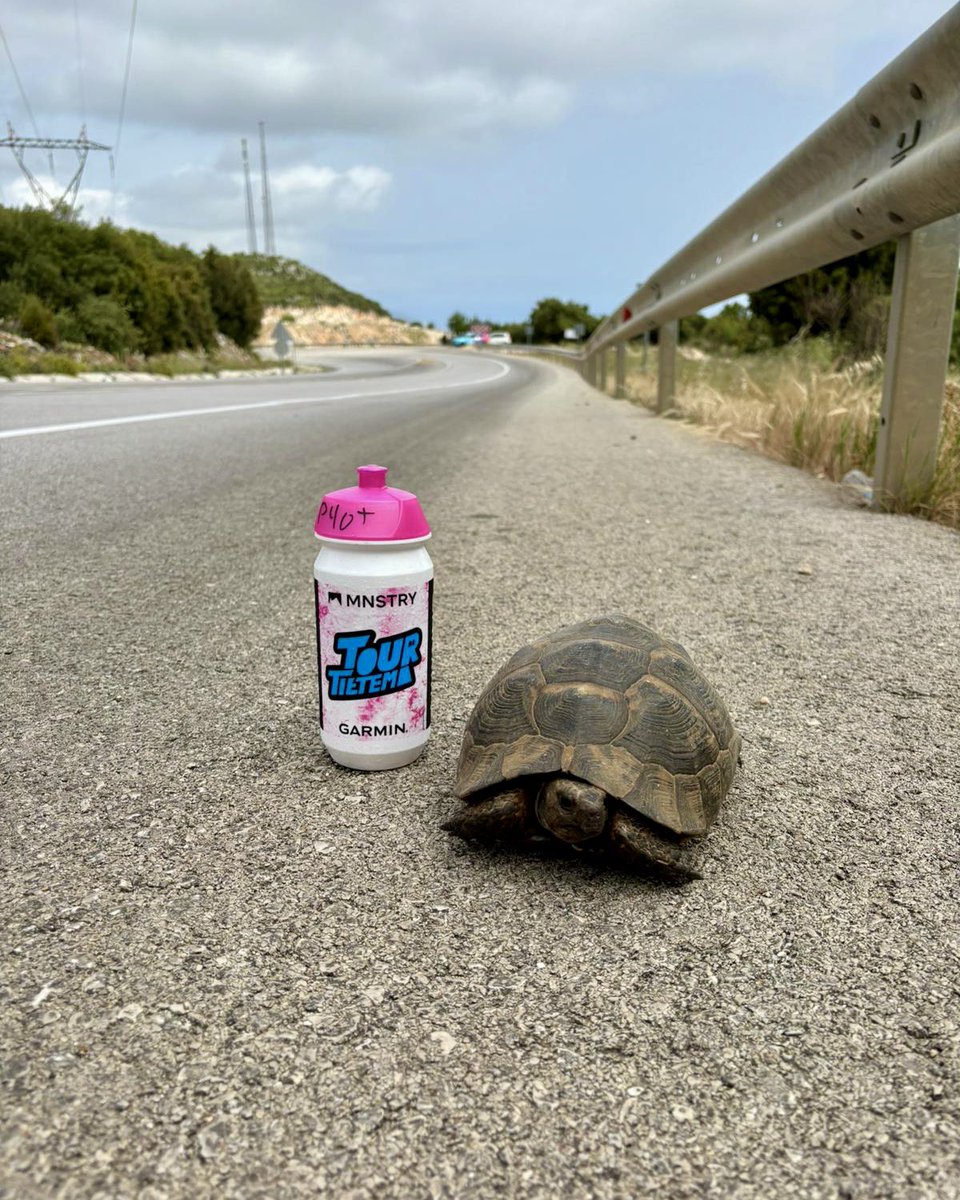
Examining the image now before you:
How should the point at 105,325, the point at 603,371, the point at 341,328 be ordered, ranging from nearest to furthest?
1. the point at 603,371
2. the point at 105,325
3. the point at 341,328

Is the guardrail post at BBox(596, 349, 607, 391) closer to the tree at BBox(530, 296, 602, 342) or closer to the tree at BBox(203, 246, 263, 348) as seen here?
the tree at BBox(203, 246, 263, 348)

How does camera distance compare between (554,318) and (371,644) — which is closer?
(371,644)

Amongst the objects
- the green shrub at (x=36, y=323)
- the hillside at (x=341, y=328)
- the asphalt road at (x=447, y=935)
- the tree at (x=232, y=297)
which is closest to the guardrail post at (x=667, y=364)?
the asphalt road at (x=447, y=935)

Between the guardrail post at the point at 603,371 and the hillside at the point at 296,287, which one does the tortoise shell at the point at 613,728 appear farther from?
the hillside at the point at 296,287

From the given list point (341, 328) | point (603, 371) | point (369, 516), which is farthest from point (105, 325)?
point (341, 328)

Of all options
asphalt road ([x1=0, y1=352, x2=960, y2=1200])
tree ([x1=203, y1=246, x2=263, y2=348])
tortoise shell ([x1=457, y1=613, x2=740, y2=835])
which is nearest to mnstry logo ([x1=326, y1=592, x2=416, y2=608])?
tortoise shell ([x1=457, y1=613, x2=740, y2=835])

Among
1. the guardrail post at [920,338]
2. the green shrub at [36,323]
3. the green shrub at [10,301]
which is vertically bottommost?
the guardrail post at [920,338]

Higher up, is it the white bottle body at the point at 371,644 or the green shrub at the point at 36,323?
the green shrub at the point at 36,323

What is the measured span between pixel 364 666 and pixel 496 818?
523 millimetres

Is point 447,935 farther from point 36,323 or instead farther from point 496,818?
point 36,323

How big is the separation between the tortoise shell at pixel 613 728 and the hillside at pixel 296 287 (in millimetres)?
110801

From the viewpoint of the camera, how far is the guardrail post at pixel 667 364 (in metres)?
11.5

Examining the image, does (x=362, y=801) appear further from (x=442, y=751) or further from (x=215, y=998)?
(x=215, y=998)

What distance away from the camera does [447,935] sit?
5.40ft
